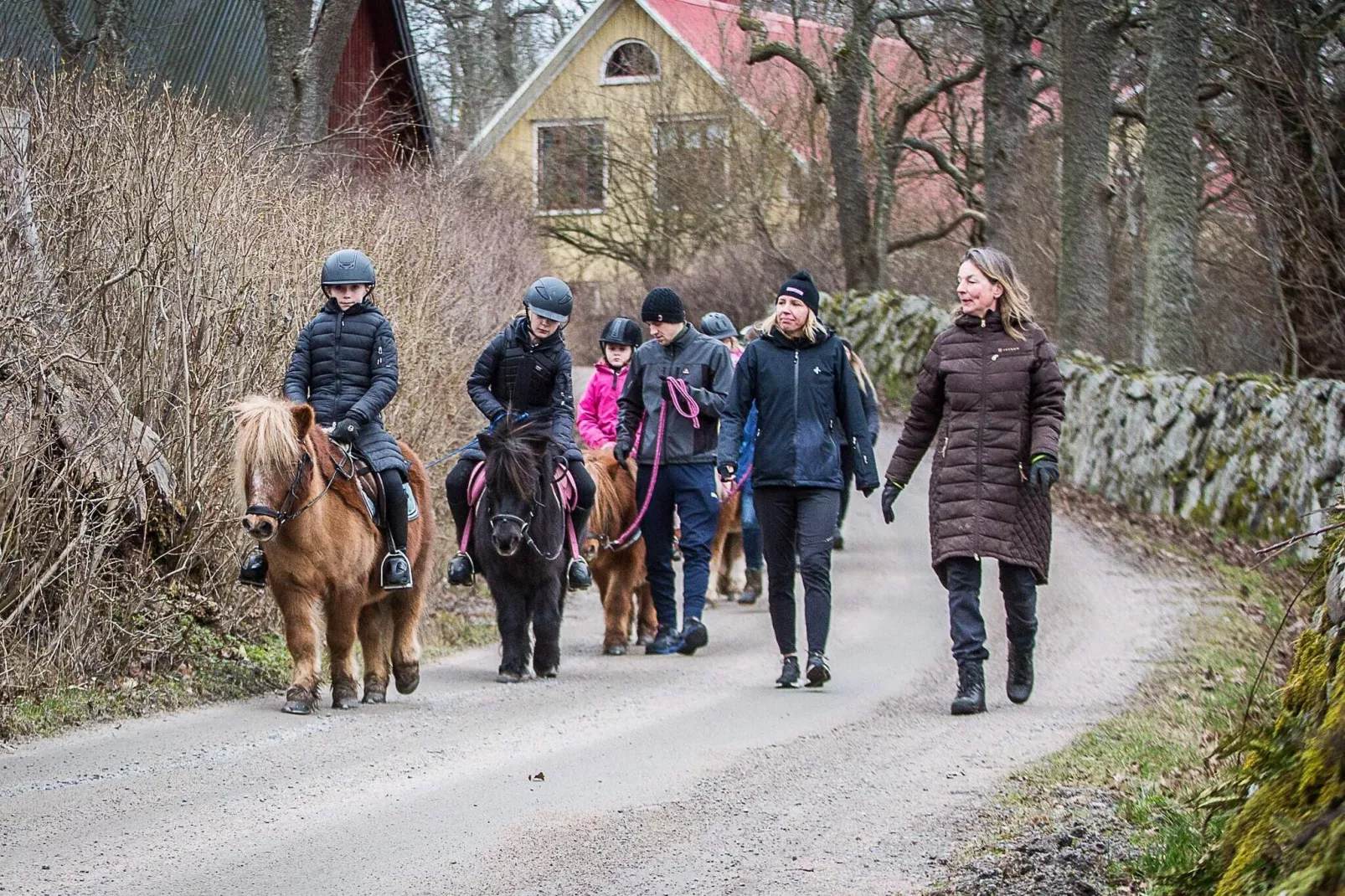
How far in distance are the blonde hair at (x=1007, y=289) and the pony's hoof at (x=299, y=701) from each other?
4342 millimetres

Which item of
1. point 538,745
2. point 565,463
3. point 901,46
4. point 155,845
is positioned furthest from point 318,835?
point 901,46

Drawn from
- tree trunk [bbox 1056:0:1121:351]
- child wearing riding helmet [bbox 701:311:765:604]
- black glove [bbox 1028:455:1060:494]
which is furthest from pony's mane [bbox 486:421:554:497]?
tree trunk [bbox 1056:0:1121:351]

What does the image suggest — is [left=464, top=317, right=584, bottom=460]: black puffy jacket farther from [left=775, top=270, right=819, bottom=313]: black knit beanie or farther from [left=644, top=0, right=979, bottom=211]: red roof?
[left=644, top=0, right=979, bottom=211]: red roof

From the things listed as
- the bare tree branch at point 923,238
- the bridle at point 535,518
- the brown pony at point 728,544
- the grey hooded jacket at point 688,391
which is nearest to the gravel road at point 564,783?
the bridle at point 535,518

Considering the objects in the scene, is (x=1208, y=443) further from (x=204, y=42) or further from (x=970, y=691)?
(x=204, y=42)

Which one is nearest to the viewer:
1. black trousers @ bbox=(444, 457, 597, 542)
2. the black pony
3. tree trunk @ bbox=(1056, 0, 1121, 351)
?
the black pony

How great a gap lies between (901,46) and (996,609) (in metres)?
26.3

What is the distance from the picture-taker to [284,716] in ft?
31.7

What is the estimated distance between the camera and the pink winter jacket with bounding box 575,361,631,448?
13594 millimetres

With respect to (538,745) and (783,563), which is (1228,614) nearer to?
(783,563)

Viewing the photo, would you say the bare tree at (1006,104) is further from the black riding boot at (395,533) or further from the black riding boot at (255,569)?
the black riding boot at (255,569)

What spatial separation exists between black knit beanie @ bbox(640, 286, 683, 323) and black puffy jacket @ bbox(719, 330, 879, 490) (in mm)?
1661

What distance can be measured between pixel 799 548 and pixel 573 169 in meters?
29.2

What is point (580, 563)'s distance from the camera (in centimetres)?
1152
